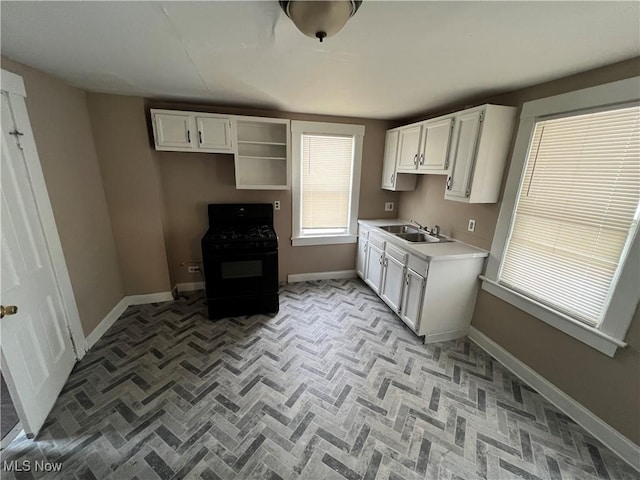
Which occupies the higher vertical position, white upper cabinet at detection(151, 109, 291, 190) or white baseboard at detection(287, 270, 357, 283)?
white upper cabinet at detection(151, 109, 291, 190)

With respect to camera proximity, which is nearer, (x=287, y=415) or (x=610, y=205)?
(x=610, y=205)

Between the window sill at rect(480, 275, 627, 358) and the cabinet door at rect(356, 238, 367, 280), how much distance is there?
4.99 ft

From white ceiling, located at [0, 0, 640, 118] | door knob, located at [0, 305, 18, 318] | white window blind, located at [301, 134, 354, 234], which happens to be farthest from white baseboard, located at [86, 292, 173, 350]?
white ceiling, located at [0, 0, 640, 118]

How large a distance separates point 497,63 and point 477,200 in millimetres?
1052

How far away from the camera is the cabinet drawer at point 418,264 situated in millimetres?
2350

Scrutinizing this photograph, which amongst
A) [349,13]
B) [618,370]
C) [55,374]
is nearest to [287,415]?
[55,374]

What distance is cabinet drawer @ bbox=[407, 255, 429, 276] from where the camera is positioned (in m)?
2.35

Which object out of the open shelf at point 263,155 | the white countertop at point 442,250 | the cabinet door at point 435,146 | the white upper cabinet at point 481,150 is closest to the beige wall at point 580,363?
the white countertop at point 442,250

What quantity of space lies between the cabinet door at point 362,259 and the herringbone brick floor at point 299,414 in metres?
1.15

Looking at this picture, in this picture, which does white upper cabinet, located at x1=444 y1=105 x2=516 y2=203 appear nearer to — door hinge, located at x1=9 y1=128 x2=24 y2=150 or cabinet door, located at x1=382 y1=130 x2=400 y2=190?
cabinet door, located at x1=382 y1=130 x2=400 y2=190

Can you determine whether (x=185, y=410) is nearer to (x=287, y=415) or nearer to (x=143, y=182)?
(x=287, y=415)

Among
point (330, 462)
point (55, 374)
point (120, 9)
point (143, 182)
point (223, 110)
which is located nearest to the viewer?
point (120, 9)

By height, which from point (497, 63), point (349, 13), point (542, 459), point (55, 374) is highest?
point (497, 63)

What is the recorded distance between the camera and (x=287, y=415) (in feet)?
5.77
